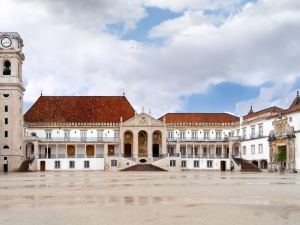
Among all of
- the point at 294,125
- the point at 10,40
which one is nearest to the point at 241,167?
the point at 294,125

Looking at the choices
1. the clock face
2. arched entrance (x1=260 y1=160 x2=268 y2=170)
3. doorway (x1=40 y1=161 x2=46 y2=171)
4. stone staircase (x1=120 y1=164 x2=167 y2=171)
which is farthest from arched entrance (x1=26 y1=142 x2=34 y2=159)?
arched entrance (x1=260 y1=160 x2=268 y2=170)

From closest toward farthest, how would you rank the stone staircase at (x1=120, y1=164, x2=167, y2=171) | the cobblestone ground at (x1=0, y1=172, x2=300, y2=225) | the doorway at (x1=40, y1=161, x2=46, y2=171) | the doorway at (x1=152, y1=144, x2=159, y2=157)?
the cobblestone ground at (x1=0, y1=172, x2=300, y2=225)
the stone staircase at (x1=120, y1=164, x2=167, y2=171)
the doorway at (x1=40, y1=161, x2=46, y2=171)
the doorway at (x1=152, y1=144, x2=159, y2=157)

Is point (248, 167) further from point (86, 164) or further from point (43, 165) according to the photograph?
Answer: point (43, 165)

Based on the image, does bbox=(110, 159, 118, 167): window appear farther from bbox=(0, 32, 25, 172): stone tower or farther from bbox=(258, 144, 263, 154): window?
bbox=(258, 144, 263, 154): window

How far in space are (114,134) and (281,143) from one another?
92.6 ft

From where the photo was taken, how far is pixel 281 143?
6800cm

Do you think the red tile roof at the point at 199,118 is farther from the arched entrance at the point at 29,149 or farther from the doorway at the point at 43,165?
the arched entrance at the point at 29,149

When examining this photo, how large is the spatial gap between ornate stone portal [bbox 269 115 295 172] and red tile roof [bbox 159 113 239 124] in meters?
16.7

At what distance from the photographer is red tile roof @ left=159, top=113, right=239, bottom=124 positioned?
87.5 m

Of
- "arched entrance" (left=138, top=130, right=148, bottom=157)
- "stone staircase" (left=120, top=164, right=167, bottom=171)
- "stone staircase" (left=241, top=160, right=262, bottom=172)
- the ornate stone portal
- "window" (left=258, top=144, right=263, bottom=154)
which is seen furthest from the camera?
"arched entrance" (left=138, top=130, right=148, bottom=157)

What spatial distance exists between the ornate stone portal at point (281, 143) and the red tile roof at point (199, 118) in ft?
54.9

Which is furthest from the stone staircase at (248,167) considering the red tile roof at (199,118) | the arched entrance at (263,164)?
the red tile roof at (199,118)

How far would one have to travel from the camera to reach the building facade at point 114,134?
72.7 metres

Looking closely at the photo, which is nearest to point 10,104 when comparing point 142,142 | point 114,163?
point 114,163
